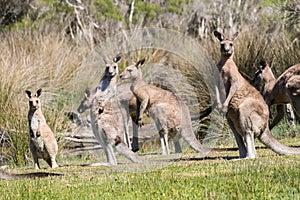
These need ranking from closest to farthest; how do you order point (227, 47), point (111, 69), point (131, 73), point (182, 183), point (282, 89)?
point (182, 183)
point (227, 47)
point (111, 69)
point (282, 89)
point (131, 73)

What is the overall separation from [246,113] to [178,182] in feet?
5.49

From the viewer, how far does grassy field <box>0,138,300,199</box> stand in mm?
5902

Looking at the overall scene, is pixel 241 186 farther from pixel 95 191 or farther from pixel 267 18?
pixel 267 18

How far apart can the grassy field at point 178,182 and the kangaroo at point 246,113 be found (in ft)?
0.61

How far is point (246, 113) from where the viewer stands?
7887mm

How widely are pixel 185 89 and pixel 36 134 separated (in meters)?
3.75

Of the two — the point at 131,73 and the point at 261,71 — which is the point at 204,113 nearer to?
the point at 261,71

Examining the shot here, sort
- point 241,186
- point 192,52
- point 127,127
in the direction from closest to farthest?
point 241,186, point 127,127, point 192,52

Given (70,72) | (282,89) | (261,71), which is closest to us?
(282,89)

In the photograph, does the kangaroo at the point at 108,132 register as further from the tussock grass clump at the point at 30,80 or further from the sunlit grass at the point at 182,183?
the tussock grass clump at the point at 30,80

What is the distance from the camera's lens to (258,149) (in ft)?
31.7

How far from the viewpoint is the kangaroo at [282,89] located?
30.1ft

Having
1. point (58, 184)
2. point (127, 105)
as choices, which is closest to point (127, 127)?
point (127, 105)

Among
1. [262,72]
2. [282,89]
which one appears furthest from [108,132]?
[262,72]
